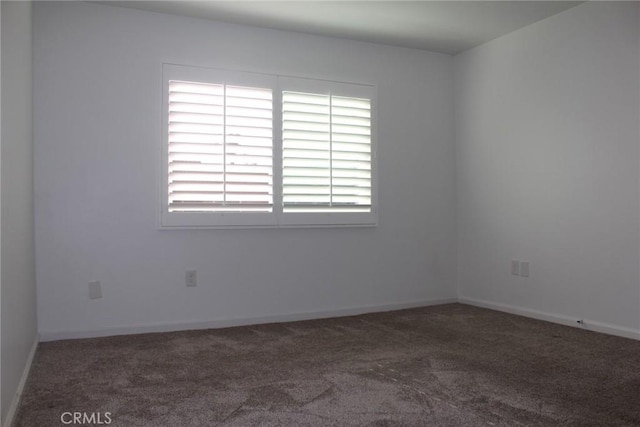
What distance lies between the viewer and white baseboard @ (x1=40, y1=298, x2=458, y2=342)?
11.1ft

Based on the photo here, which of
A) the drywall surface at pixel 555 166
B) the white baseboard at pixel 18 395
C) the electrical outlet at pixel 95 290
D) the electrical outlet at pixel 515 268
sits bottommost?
the white baseboard at pixel 18 395

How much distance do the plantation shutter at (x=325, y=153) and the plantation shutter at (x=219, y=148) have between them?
168mm

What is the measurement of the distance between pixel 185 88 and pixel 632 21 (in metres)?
2.92

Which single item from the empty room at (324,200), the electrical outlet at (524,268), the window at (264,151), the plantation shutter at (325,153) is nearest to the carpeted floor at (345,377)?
the empty room at (324,200)

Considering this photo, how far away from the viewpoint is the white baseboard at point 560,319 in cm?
336

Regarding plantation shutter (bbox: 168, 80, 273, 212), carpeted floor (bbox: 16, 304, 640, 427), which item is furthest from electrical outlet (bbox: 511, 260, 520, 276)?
plantation shutter (bbox: 168, 80, 273, 212)

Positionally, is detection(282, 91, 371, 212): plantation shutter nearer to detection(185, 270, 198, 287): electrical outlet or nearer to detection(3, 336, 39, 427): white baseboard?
detection(185, 270, 198, 287): electrical outlet

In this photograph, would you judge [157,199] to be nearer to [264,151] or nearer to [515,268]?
[264,151]

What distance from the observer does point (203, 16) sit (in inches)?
147

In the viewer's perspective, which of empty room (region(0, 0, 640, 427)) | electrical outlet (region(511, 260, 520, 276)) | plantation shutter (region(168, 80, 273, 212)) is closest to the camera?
empty room (region(0, 0, 640, 427))

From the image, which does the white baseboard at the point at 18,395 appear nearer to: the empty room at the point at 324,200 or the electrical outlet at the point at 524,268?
the empty room at the point at 324,200

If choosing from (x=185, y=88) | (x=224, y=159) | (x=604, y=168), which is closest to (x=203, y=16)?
(x=185, y=88)

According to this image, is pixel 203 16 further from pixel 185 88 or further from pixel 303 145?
pixel 303 145

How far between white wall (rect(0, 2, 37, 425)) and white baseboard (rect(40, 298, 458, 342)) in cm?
34
